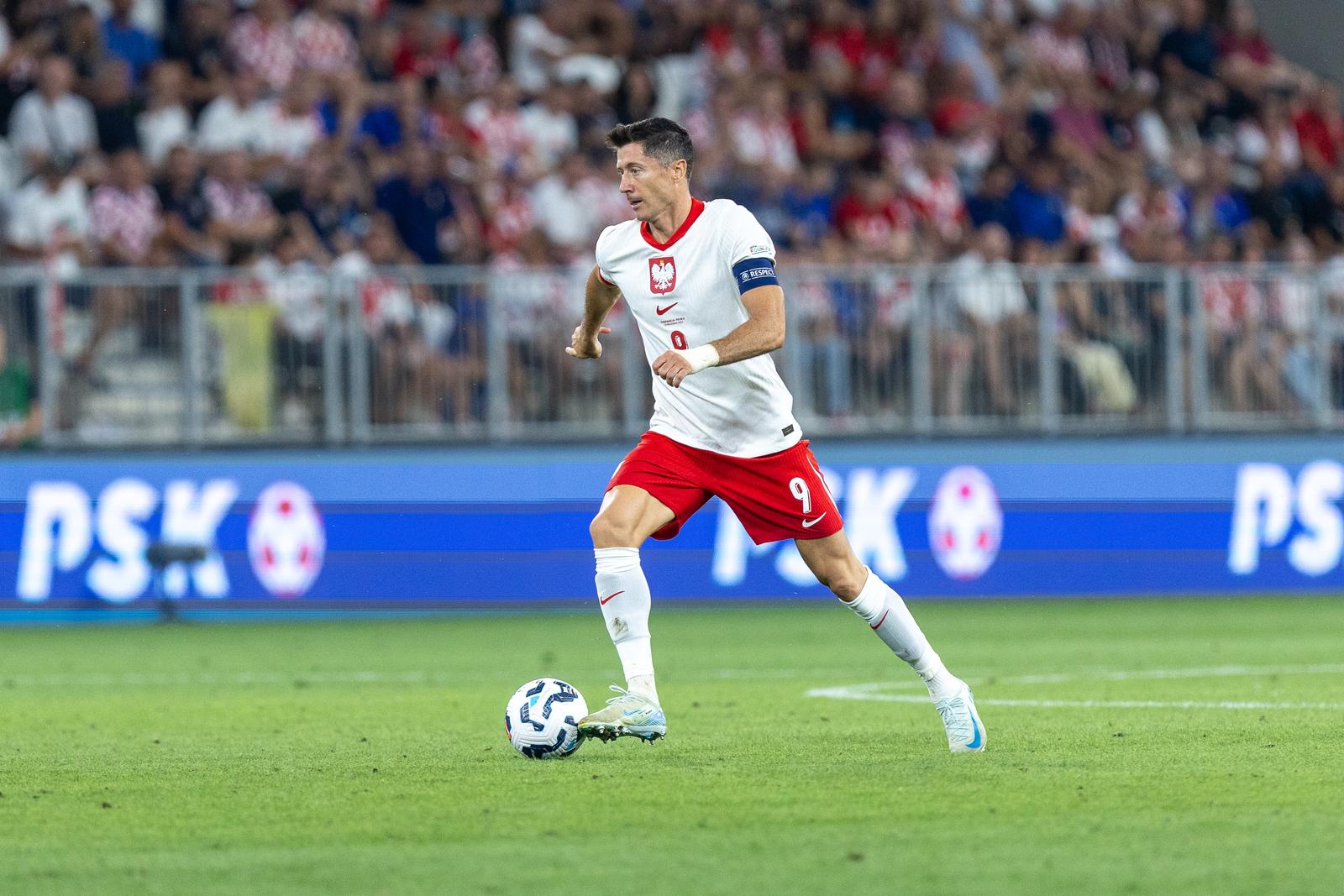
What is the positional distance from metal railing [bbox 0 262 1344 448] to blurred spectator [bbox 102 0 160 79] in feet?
10.0

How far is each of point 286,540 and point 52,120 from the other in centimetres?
395

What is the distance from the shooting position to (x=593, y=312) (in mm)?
8656

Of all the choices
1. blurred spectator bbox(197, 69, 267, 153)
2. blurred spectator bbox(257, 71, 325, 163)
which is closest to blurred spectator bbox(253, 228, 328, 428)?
blurred spectator bbox(257, 71, 325, 163)

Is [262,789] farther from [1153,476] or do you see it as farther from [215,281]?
[1153,476]

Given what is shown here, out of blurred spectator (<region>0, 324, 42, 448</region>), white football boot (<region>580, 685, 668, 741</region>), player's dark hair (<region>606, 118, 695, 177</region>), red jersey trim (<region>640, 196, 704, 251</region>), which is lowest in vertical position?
white football boot (<region>580, 685, 668, 741</region>)

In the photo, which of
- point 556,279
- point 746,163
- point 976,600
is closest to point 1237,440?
point 976,600

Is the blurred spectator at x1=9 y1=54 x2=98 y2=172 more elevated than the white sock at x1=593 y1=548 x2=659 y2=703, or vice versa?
the blurred spectator at x1=9 y1=54 x2=98 y2=172

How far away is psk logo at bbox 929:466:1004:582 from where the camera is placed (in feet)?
59.7

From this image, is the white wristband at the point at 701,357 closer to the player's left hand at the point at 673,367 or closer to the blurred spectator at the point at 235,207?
the player's left hand at the point at 673,367

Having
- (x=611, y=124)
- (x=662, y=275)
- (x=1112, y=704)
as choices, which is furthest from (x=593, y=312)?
(x=611, y=124)

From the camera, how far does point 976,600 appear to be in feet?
59.7

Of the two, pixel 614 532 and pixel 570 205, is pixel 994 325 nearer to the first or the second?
pixel 570 205

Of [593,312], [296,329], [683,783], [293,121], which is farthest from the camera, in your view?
[293,121]

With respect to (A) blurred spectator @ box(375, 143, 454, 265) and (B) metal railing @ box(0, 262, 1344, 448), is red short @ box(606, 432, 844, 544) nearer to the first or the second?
(B) metal railing @ box(0, 262, 1344, 448)
